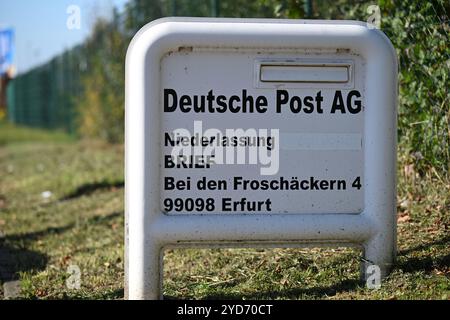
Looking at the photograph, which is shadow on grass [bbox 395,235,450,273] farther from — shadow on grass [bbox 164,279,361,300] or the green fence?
the green fence

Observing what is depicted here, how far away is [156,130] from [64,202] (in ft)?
19.5

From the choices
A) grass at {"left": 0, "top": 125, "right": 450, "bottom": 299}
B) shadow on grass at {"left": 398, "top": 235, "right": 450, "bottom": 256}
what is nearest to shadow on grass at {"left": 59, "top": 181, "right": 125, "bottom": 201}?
grass at {"left": 0, "top": 125, "right": 450, "bottom": 299}

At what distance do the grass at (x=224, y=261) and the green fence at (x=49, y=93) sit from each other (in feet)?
40.3

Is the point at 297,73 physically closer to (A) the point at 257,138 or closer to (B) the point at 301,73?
(B) the point at 301,73

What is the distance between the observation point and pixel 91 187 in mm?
10625

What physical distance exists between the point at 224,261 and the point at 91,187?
17.5 feet

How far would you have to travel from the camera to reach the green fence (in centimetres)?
2391

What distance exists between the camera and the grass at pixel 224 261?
4.68 meters

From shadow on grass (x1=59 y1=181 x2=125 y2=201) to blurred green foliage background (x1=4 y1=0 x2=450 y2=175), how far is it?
2.66 meters

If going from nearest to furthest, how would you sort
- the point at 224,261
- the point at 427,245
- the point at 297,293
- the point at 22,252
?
the point at 297,293 < the point at 427,245 < the point at 224,261 < the point at 22,252

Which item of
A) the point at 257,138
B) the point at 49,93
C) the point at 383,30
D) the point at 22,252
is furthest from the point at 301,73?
the point at 49,93

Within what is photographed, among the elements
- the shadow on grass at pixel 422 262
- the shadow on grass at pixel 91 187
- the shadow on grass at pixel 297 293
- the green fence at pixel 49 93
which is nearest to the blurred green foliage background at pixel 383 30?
the green fence at pixel 49 93

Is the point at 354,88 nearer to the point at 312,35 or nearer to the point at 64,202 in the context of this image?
the point at 312,35
